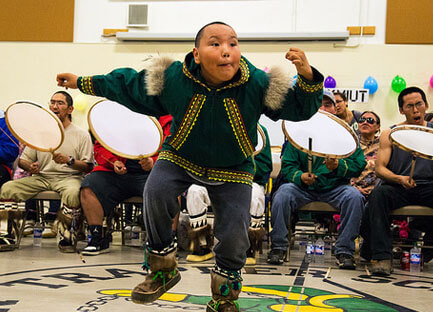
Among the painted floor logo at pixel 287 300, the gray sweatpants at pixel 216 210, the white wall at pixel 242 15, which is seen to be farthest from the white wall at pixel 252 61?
the gray sweatpants at pixel 216 210

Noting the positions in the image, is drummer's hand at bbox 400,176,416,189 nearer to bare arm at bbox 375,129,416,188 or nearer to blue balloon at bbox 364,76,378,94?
bare arm at bbox 375,129,416,188

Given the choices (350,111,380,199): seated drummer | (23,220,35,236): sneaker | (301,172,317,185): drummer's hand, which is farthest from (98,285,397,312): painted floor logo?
(23,220,35,236): sneaker

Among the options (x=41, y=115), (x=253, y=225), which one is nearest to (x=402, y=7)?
(x=253, y=225)

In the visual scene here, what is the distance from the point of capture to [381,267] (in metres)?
4.34

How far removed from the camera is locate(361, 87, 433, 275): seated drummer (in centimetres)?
444

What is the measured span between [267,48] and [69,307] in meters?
6.85

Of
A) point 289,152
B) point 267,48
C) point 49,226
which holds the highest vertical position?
point 267,48

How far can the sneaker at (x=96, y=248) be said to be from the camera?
15.8ft

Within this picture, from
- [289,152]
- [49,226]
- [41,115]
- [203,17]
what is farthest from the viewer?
[203,17]

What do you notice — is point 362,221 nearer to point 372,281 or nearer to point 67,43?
point 372,281

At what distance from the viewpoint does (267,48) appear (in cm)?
911

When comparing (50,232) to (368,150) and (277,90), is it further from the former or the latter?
(277,90)

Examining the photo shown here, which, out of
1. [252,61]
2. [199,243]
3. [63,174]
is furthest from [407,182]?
[252,61]

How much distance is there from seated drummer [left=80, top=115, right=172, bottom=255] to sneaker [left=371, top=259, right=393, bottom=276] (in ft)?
6.27
